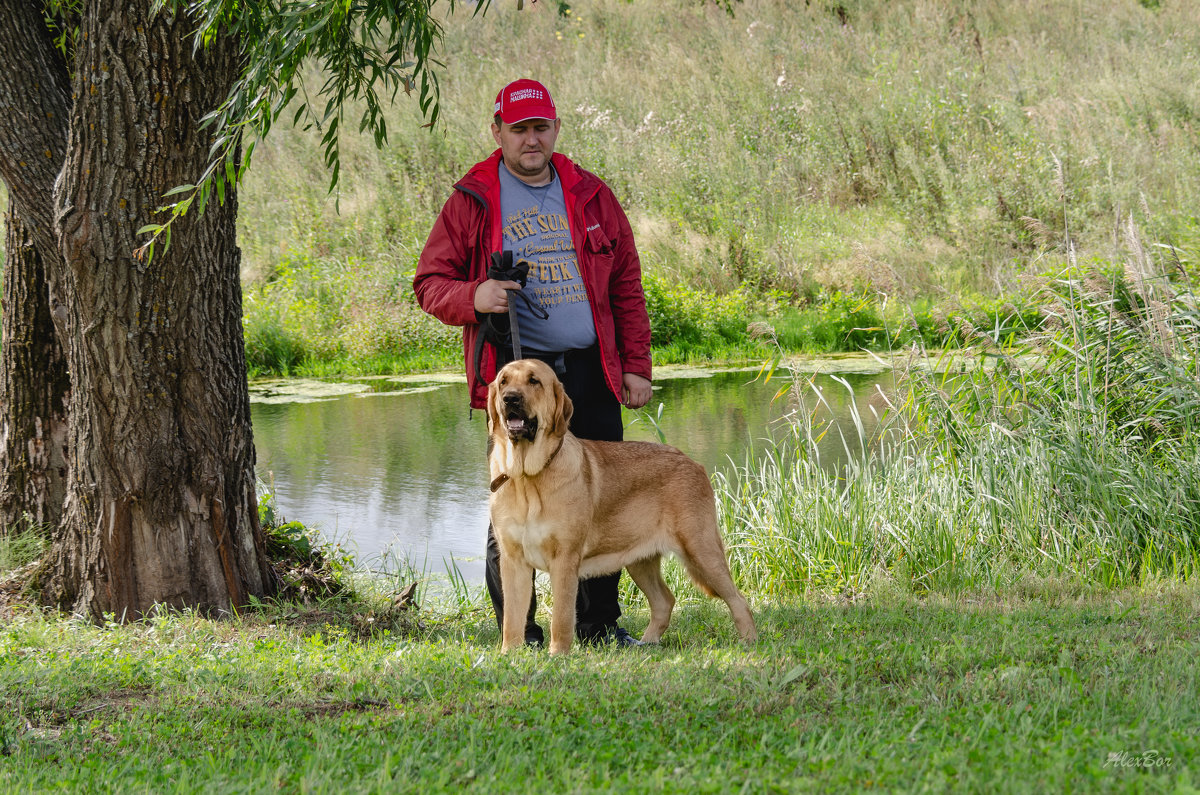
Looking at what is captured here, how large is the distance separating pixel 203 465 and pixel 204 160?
1358mm

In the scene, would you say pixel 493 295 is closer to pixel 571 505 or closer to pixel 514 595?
pixel 571 505

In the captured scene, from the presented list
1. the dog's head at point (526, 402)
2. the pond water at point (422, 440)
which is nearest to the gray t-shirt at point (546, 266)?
the dog's head at point (526, 402)

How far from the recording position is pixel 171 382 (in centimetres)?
473

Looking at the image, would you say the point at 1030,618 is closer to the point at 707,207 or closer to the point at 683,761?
the point at 683,761

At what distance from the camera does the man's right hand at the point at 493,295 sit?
4.27m

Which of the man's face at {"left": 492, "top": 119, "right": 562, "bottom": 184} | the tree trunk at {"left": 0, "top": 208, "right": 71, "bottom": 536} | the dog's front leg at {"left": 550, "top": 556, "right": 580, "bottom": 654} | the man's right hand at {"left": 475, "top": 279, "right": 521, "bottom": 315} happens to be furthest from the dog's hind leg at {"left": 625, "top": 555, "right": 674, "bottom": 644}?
the tree trunk at {"left": 0, "top": 208, "right": 71, "bottom": 536}

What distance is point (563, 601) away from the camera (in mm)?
4242

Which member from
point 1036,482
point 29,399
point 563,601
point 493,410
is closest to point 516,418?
point 493,410

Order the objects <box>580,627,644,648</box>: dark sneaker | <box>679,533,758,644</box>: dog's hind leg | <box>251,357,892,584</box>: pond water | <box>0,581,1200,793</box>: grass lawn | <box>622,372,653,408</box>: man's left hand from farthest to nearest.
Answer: <box>251,357,892,584</box>: pond water < <box>622,372,653,408</box>: man's left hand < <box>580,627,644,648</box>: dark sneaker < <box>679,533,758,644</box>: dog's hind leg < <box>0,581,1200,793</box>: grass lawn

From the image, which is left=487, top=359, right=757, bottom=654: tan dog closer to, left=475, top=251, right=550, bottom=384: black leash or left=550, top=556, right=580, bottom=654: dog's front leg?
left=550, top=556, right=580, bottom=654: dog's front leg

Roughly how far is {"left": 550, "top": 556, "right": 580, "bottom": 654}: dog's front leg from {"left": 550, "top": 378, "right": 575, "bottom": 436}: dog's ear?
506mm

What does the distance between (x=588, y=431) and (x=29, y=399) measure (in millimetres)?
2927

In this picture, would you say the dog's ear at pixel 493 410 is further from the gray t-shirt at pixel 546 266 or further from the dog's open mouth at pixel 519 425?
the gray t-shirt at pixel 546 266

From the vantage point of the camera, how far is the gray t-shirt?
4559mm
